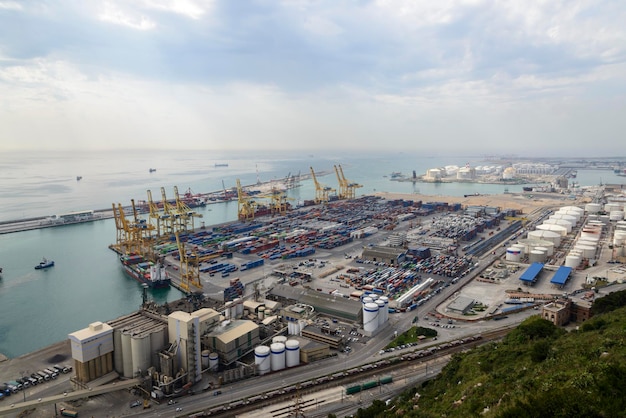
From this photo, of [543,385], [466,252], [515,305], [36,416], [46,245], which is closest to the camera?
[543,385]

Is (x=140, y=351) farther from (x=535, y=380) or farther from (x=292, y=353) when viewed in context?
(x=535, y=380)

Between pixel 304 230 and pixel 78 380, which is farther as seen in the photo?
pixel 304 230

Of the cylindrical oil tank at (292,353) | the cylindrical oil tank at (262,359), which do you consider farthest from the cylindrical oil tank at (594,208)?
the cylindrical oil tank at (262,359)

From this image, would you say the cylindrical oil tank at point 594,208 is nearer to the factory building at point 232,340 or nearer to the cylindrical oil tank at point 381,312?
the cylindrical oil tank at point 381,312

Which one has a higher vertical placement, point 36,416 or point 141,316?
point 141,316

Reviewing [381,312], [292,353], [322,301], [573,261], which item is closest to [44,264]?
[322,301]

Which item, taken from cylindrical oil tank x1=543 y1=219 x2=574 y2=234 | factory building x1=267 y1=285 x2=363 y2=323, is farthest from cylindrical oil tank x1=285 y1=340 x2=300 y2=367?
cylindrical oil tank x1=543 y1=219 x2=574 y2=234

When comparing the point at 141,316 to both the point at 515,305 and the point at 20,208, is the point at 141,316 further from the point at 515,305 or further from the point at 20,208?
the point at 20,208


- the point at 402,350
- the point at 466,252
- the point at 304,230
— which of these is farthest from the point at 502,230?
the point at 402,350
